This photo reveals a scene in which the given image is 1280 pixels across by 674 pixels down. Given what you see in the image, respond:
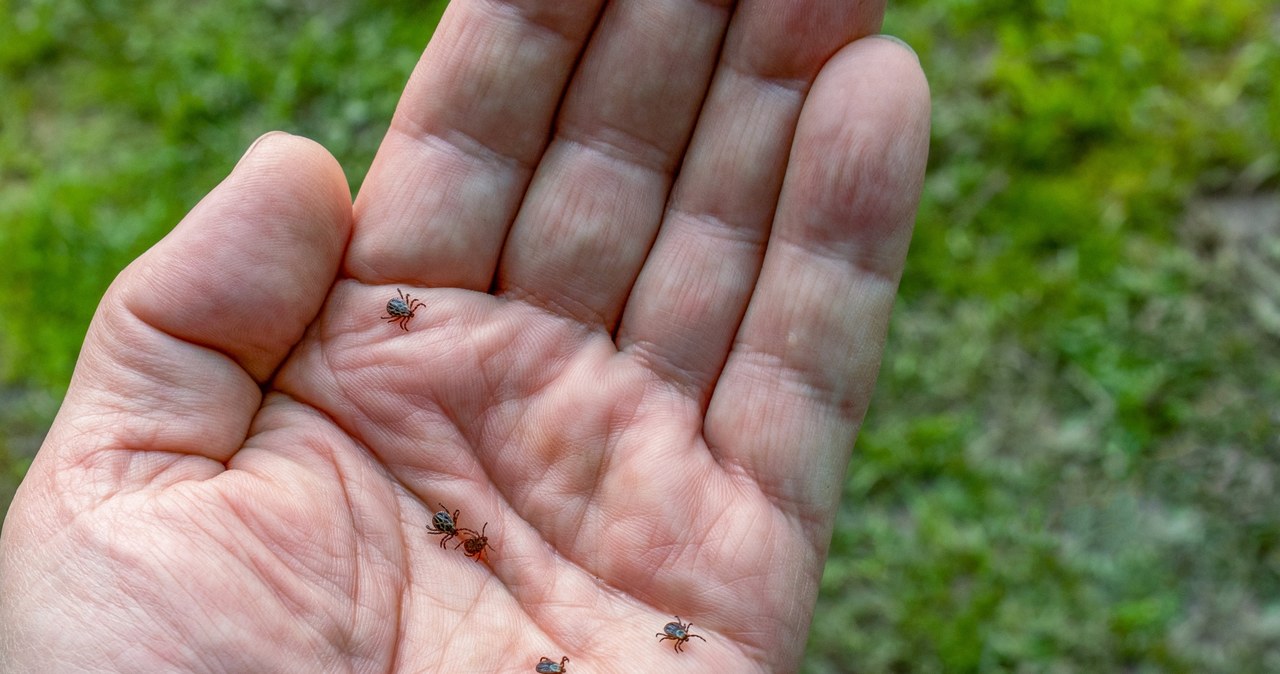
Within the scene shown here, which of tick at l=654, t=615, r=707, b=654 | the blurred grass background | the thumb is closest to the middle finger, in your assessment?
the thumb

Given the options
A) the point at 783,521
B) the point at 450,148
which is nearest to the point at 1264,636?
the point at 783,521

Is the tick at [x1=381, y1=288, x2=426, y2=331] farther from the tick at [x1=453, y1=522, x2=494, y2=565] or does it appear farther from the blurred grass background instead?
the blurred grass background

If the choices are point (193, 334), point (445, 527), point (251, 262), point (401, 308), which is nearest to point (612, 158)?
point (401, 308)

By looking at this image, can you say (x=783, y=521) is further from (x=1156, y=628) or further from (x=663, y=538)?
(x=1156, y=628)

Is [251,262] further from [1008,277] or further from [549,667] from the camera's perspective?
[1008,277]

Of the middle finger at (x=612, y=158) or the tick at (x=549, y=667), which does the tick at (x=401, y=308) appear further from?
the tick at (x=549, y=667)

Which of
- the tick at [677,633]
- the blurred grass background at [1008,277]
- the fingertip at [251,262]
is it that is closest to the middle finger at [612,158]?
the fingertip at [251,262]
